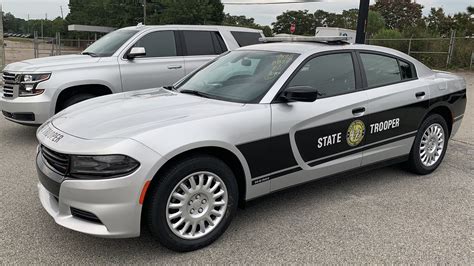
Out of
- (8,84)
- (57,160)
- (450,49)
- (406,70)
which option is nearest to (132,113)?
(57,160)

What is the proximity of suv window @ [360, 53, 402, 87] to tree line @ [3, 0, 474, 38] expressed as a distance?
20.0m

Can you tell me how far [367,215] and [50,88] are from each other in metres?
4.67

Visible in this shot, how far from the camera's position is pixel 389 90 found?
14.6ft

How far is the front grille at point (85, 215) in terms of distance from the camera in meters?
2.88

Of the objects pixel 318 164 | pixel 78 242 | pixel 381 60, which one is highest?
pixel 381 60

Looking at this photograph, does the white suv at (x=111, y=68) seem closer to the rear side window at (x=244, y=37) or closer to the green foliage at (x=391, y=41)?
the rear side window at (x=244, y=37)

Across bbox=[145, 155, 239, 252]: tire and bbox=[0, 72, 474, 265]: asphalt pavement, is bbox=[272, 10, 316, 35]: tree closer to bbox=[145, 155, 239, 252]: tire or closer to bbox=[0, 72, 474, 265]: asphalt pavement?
bbox=[0, 72, 474, 265]: asphalt pavement

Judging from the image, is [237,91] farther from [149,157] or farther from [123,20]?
[123,20]

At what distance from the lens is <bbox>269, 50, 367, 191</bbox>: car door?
11.9 ft

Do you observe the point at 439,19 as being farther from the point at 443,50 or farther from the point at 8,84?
the point at 8,84

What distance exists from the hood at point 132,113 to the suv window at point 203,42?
3660 mm

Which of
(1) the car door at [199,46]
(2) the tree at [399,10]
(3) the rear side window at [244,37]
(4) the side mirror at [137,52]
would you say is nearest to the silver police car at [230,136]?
(4) the side mirror at [137,52]

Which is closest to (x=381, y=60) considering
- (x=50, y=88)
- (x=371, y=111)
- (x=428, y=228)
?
(x=371, y=111)

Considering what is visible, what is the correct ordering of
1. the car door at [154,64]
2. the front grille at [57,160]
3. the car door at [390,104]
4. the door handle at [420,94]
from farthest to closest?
the car door at [154,64]
the door handle at [420,94]
the car door at [390,104]
the front grille at [57,160]
